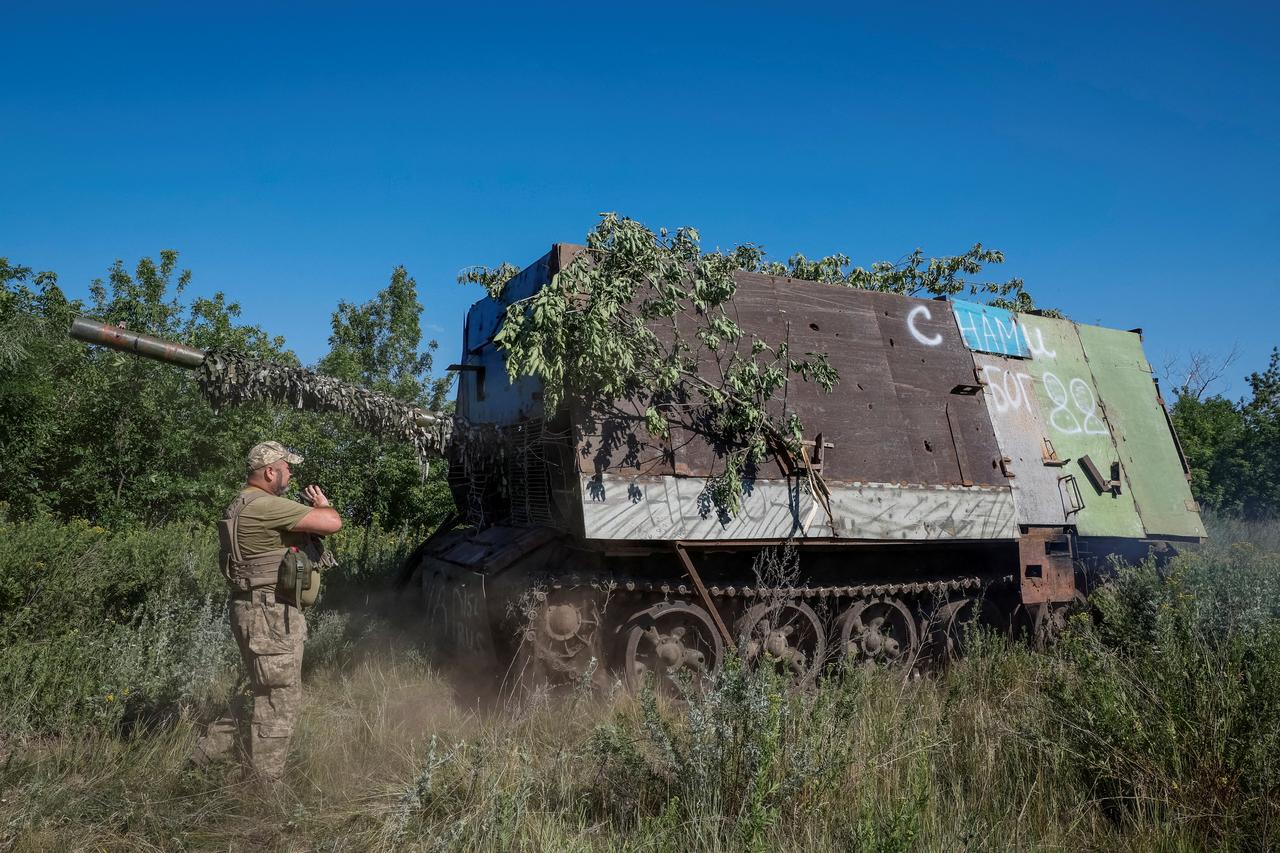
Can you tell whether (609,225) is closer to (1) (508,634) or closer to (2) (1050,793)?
(1) (508,634)

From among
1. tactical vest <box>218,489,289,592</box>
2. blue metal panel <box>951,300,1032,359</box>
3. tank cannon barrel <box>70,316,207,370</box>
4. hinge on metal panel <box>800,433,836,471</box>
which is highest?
blue metal panel <box>951,300,1032,359</box>

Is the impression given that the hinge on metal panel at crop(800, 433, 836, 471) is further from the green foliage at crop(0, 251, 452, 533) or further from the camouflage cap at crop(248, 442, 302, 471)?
the green foliage at crop(0, 251, 452, 533)

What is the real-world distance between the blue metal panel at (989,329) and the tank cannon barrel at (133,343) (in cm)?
730

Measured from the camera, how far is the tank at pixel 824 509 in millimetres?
6465

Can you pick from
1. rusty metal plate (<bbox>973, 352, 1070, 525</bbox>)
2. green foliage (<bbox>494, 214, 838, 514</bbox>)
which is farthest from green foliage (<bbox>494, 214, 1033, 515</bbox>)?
rusty metal plate (<bbox>973, 352, 1070, 525</bbox>)

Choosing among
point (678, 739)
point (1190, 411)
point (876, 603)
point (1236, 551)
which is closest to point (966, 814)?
point (678, 739)

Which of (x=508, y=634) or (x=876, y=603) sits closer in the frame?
(x=508, y=634)

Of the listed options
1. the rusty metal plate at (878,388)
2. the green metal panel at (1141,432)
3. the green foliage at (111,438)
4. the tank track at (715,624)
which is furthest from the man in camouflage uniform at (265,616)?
the green foliage at (111,438)

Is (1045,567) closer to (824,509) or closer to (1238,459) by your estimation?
(824,509)

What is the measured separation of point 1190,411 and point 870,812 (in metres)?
29.9

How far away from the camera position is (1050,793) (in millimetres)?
4203

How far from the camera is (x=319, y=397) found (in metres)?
6.32

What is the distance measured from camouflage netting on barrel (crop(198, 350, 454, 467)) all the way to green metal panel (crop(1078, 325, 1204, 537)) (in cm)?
769

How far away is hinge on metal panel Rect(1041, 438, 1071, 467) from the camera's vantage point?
863cm
